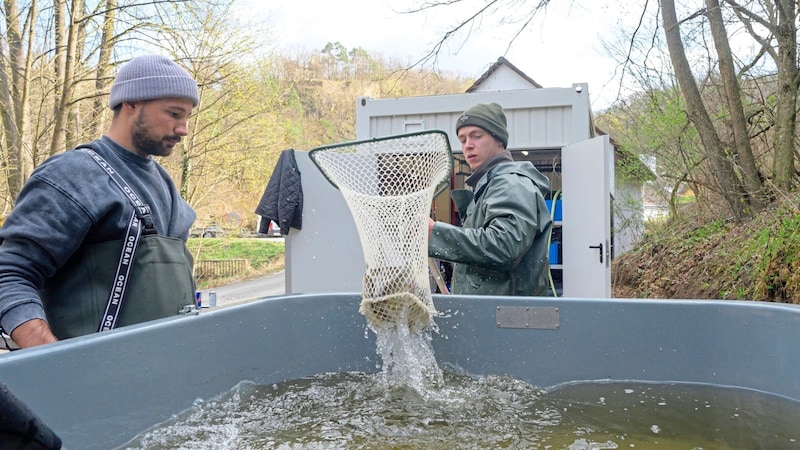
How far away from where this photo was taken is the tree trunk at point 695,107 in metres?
5.96

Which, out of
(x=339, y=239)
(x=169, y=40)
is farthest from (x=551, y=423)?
(x=169, y=40)

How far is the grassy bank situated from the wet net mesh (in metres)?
11.1

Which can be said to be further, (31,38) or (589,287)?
(31,38)

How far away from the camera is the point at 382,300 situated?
1.81 metres

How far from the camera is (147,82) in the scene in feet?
5.27

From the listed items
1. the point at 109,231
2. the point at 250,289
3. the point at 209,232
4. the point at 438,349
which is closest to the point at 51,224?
the point at 109,231

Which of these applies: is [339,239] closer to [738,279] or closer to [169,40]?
[738,279]

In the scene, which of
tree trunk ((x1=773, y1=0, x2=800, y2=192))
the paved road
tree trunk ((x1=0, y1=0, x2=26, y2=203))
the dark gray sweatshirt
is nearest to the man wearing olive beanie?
the dark gray sweatshirt

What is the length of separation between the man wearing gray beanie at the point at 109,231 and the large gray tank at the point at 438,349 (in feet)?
0.46

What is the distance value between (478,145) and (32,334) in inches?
70.3

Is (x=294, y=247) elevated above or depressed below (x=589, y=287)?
above

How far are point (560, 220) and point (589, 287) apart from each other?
959mm

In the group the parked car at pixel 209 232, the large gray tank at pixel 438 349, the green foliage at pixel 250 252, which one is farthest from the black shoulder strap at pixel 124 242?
the green foliage at pixel 250 252

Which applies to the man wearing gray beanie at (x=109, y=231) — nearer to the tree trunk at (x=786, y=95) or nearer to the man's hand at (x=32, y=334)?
the man's hand at (x=32, y=334)
